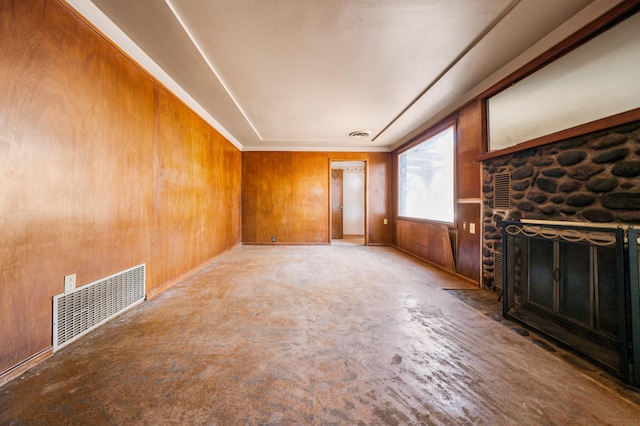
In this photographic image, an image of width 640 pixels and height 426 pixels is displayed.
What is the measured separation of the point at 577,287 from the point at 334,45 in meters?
2.94

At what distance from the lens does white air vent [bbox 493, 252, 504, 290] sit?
252 cm

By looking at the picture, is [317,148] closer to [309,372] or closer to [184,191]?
[184,191]

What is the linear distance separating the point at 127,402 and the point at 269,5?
277 cm

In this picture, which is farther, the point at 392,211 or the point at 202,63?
the point at 392,211

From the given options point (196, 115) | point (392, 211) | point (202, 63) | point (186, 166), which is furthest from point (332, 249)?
point (202, 63)

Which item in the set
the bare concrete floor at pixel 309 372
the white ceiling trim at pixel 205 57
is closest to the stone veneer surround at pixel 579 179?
the bare concrete floor at pixel 309 372

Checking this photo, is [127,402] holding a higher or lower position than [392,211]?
lower

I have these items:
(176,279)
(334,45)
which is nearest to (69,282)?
(176,279)

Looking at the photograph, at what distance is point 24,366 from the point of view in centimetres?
135

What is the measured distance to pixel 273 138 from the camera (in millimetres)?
5188

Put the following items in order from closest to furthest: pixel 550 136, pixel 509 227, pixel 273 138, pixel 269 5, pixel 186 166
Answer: pixel 269 5, pixel 550 136, pixel 509 227, pixel 186 166, pixel 273 138

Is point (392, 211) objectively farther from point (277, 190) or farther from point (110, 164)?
point (110, 164)

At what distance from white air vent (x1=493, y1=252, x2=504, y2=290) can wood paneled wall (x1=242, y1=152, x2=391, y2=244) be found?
3.26 metres

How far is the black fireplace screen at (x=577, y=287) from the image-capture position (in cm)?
130
